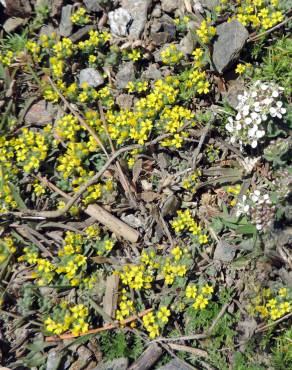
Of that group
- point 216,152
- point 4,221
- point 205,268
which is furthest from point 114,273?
point 216,152

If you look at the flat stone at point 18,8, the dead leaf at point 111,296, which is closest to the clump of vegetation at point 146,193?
→ the dead leaf at point 111,296

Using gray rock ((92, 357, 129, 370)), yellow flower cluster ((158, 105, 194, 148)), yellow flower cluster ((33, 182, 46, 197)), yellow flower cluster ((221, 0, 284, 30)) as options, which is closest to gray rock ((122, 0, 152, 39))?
yellow flower cluster ((221, 0, 284, 30))

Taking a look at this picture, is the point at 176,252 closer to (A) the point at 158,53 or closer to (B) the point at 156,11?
(A) the point at 158,53

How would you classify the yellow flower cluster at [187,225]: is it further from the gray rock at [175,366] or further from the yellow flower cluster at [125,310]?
the gray rock at [175,366]

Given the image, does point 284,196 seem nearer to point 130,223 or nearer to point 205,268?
point 205,268

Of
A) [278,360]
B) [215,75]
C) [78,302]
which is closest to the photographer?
Result: [278,360]

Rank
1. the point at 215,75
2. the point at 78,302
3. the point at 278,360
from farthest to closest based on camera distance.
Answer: the point at 215,75 → the point at 78,302 → the point at 278,360

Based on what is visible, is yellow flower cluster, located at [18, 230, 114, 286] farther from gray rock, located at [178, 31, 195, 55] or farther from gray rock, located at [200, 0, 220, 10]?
gray rock, located at [200, 0, 220, 10]
